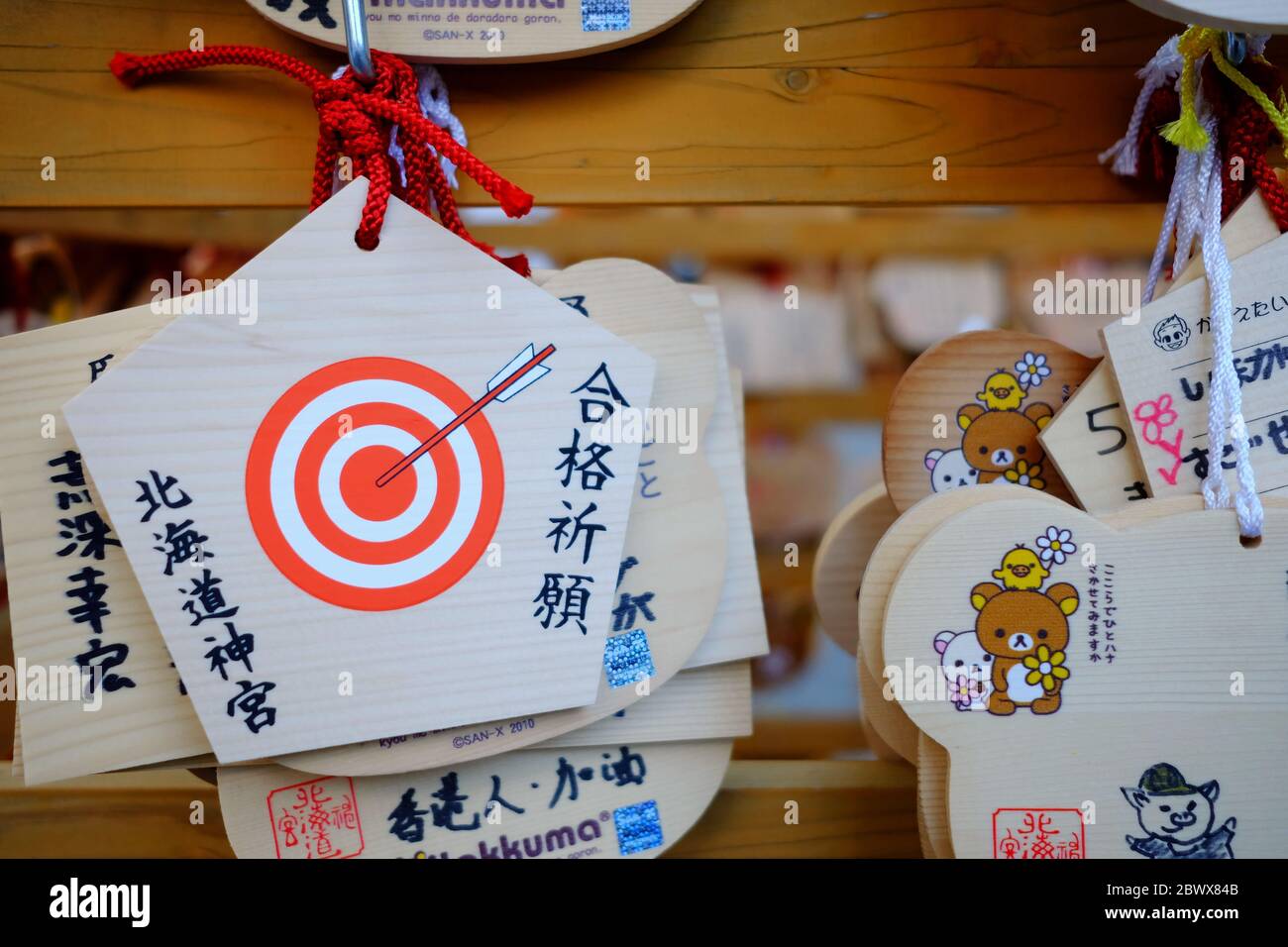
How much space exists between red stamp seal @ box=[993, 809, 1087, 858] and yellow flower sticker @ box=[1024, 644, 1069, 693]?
0.26ft

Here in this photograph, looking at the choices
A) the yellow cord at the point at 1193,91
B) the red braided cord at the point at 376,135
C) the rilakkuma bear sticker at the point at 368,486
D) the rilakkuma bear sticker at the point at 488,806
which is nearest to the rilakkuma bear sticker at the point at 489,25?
the red braided cord at the point at 376,135

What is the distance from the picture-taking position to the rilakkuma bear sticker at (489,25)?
69cm

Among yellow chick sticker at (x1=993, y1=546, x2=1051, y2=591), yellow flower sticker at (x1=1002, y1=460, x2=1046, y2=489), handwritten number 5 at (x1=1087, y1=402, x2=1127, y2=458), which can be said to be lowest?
yellow chick sticker at (x1=993, y1=546, x2=1051, y2=591)

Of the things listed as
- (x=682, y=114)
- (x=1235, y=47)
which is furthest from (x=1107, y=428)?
(x=682, y=114)

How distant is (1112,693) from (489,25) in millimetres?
623

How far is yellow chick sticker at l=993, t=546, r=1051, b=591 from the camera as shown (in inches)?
25.8

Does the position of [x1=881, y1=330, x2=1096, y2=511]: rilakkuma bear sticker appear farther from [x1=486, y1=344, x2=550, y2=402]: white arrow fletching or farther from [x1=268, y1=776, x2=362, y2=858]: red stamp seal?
[x1=268, y1=776, x2=362, y2=858]: red stamp seal

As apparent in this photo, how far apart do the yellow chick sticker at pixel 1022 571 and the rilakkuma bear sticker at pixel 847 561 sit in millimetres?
193

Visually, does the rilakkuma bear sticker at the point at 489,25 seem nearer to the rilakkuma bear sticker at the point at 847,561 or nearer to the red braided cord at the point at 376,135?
the red braided cord at the point at 376,135

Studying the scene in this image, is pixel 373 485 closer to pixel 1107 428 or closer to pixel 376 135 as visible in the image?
pixel 376 135

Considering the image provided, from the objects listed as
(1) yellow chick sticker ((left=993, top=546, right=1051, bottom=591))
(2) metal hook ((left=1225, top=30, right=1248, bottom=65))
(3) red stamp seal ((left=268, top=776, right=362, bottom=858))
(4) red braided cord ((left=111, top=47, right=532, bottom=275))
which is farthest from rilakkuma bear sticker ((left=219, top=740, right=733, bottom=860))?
(2) metal hook ((left=1225, top=30, right=1248, bottom=65))

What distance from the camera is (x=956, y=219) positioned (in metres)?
1.53

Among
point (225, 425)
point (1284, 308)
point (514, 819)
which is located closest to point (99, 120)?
point (225, 425)

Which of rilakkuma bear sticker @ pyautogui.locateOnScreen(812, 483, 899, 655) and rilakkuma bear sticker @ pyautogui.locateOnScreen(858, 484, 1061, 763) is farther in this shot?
rilakkuma bear sticker @ pyautogui.locateOnScreen(812, 483, 899, 655)
